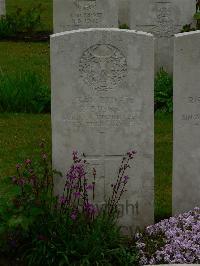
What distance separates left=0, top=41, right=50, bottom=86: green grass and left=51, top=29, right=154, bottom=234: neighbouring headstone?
16.5 ft

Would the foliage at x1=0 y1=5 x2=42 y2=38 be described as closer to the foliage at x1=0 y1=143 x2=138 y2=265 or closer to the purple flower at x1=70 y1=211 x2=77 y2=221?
the foliage at x1=0 y1=143 x2=138 y2=265

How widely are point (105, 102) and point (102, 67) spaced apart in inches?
10.0

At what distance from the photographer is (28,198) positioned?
5305 millimetres

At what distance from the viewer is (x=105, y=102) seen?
5.58 meters

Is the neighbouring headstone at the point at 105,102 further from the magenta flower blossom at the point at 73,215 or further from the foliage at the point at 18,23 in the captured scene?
the foliage at the point at 18,23

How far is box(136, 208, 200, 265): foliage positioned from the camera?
17.5 feet

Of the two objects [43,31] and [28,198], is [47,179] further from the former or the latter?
[43,31]

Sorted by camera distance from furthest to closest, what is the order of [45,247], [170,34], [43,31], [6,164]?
[43,31]
[170,34]
[6,164]
[45,247]

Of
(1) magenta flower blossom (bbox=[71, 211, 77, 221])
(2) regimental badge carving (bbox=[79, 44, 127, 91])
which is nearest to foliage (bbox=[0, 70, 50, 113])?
(2) regimental badge carving (bbox=[79, 44, 127, 91])

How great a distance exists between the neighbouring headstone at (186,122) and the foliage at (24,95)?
3.65 metres

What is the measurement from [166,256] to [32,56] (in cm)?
791

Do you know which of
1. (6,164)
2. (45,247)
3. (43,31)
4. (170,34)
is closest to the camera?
(45,247)

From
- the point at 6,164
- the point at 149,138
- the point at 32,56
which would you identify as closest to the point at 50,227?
the point at 149,138

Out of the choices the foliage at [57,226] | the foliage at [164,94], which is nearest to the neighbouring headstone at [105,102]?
the foliage at [57,226]
